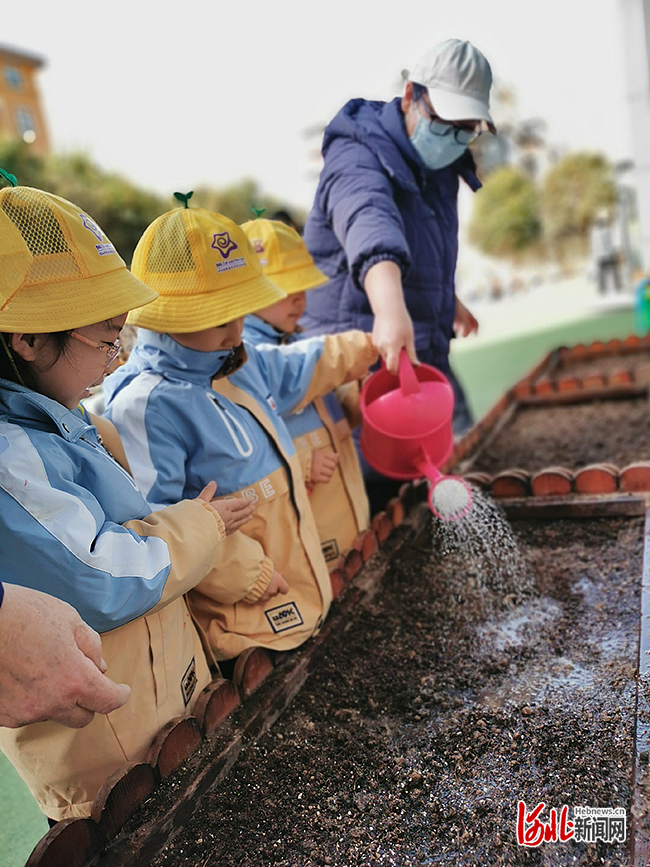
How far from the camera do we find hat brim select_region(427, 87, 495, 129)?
5.31ft

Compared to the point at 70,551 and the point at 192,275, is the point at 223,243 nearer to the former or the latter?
the point at 192,275

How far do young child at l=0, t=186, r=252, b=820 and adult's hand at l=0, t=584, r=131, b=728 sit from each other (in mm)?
120

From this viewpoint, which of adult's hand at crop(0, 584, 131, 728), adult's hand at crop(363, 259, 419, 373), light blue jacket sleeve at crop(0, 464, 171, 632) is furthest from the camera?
adult's hand at crop(363, 259, 419, 373)

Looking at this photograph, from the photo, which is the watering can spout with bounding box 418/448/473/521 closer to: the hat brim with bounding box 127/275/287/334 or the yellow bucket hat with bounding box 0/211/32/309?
the hat brim with bounding box 127/275/287/334

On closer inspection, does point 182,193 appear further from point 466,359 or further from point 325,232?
point 466,359

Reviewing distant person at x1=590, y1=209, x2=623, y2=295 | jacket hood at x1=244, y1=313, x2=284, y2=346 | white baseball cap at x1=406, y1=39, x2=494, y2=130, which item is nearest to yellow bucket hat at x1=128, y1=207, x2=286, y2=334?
jacket hood at x1=244, y1=313, x2=284, y2=346

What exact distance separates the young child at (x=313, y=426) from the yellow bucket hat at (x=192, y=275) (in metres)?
0.36

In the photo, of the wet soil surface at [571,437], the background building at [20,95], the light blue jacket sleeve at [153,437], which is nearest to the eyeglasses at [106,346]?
the light blue jacket sleeve at [153,437]

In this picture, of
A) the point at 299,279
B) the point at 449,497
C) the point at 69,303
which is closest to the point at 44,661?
the point at 69,303

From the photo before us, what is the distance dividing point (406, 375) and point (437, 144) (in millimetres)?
653

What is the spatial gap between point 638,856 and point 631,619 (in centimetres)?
67

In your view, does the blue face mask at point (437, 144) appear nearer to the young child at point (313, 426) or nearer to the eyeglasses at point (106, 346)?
the young child at point (313, 426)

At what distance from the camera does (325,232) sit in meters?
1.96

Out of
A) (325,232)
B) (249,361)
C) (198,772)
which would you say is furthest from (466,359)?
(198,772)
